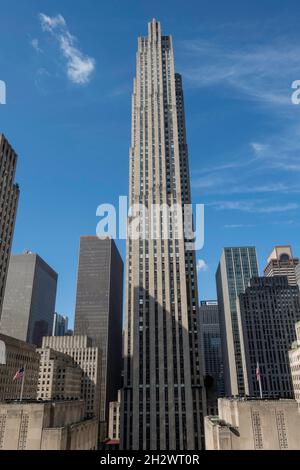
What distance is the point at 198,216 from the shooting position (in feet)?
293

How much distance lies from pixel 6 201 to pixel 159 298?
204ft

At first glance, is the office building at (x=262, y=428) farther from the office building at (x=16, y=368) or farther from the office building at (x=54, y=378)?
the office building at (x=54, y=378)

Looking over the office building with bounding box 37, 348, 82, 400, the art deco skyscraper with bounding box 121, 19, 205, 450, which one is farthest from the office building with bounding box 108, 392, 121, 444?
the art deco skyscraper with bounding box 121, 19, 205, 450

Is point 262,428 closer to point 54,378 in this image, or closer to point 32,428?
point 32,428

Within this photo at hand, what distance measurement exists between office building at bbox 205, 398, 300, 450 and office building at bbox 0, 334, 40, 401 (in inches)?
3478

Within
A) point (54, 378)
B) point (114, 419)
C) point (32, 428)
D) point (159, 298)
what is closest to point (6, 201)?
point (159, 298)

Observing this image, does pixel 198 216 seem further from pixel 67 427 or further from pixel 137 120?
pixel 137 120

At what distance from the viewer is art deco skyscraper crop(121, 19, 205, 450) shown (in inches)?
4218

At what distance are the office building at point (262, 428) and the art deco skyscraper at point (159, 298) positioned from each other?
5345cm

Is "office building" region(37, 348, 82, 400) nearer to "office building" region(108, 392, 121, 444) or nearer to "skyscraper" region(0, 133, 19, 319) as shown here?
"office building" region(108, 392, 121, 444)

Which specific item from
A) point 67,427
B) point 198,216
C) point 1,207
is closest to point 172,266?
point 198,216

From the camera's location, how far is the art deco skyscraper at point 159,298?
107125 millimetres

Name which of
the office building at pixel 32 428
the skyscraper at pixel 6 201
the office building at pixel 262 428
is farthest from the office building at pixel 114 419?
the office building at pixel 262 428

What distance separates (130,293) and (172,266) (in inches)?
887
